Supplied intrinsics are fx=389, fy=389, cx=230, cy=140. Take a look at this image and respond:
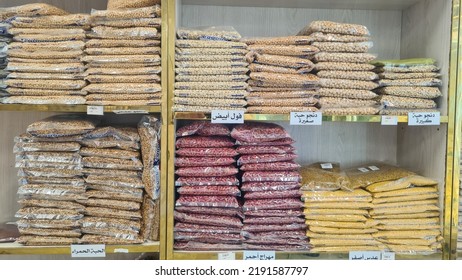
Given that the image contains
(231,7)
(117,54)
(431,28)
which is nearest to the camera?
(117,54)

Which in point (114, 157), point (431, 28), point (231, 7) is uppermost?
point (231, 7)

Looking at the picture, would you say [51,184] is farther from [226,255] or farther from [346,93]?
[346,93]

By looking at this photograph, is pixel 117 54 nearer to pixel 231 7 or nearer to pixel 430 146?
pixel 231 7

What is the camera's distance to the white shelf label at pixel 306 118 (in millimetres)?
1463

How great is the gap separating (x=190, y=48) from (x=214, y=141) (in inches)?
14.7

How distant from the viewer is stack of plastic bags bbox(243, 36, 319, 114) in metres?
1.50

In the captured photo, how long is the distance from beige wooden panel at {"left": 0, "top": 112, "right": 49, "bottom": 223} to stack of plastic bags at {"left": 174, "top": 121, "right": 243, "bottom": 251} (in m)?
0.87

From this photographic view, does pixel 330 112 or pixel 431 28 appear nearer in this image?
pixel 330 112

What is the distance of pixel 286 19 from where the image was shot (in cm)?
188

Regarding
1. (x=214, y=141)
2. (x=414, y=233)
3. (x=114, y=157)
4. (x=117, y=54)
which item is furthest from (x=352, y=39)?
(x=114, y=157)

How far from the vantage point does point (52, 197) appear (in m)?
1.52

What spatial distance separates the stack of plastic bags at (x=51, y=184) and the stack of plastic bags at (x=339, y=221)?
35.7 inches

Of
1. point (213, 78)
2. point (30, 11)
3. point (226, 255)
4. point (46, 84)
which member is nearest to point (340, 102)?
point (213, 78)

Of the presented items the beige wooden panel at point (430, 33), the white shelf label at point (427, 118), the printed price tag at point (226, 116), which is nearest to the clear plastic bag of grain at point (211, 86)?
the printed price tag at point (226, 116)
